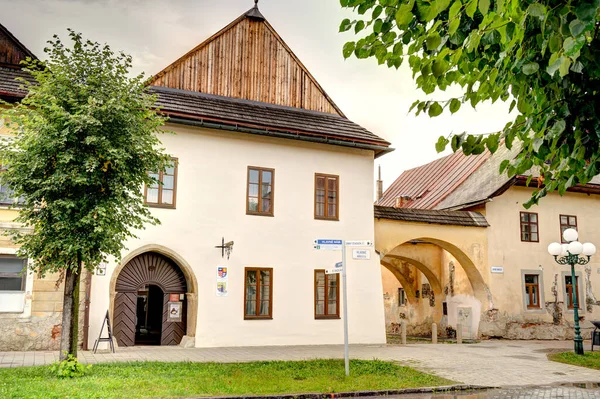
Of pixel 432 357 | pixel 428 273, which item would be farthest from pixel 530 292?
pixel 432 357

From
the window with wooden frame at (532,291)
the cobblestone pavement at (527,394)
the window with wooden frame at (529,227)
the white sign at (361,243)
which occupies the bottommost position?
the cobblestone pavement at (527,394)

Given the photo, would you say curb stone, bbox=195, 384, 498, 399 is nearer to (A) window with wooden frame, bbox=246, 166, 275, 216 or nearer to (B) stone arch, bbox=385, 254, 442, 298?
(A) window with wooden frame, bbox=246, 166, 275, 216

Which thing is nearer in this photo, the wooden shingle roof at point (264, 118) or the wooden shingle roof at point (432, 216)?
the wooden shingle roof at point (264, 118)

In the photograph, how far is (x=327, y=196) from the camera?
65.9 feet

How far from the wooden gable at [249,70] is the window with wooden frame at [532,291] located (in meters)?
10.3

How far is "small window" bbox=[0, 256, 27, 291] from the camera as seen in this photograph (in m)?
15.7

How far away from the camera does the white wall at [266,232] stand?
58.4 ft

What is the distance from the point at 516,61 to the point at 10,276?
49.5 feet

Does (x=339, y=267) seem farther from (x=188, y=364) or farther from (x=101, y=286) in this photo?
(x=101, y=286)

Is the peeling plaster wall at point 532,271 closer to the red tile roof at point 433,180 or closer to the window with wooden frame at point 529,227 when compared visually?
the window with wooden frame at point 529,227

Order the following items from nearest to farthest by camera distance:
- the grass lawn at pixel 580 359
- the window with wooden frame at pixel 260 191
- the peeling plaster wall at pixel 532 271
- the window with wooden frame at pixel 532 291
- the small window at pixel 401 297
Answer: the grass lawn at pixel 580 359, the window with wooden frame at pixel 260 191, the peeling plaster wall at pixel 532 271, the window with wooden frame at pixel 532 291, the small window at pixel 401 297

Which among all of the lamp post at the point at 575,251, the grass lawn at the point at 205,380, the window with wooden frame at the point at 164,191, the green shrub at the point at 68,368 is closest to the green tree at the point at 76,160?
the green shrub at the point at 68,368

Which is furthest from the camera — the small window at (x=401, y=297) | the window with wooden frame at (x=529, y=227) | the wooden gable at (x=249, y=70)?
the small window at (x=401, y=297)

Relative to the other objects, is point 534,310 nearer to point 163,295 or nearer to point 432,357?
Answer: point 432,357
